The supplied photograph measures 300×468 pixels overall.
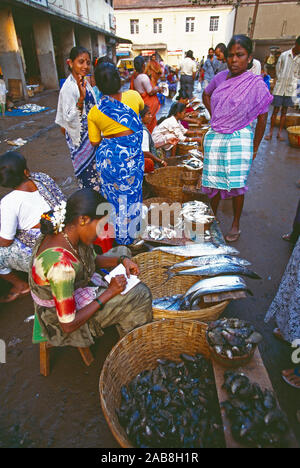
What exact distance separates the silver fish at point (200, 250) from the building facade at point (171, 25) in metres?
36.2

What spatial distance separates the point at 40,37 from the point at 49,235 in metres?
15.3

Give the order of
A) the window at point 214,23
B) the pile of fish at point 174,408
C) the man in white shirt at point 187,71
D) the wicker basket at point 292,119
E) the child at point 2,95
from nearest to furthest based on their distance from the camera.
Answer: the pile of fish at point 174,408 → the wicker basket at point 292,119 → the child at point 2,95 → the man in white shirt at point 187,71 → the window at point 214,23

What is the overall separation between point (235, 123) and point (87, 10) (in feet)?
64.7

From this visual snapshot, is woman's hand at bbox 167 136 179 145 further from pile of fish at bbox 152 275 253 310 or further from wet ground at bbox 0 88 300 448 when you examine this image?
pile of fish at bbox 152 275 253 310

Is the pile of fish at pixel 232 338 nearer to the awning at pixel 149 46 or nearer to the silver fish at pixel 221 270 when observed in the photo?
the silver fish at pixel 221 270

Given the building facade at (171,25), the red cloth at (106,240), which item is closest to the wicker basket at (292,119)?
the red cloth at (106,240)

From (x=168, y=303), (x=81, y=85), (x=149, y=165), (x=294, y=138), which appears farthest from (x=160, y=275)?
(x=294, y=138)

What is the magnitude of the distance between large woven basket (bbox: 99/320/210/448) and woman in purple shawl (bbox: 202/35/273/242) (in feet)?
6.22

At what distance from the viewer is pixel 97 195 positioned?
68.4 inches

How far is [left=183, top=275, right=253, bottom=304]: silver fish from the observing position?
220 cm

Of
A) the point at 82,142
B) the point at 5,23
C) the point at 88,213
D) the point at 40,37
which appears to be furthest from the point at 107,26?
the point at 88,213

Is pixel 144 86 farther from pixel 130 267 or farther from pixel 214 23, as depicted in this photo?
pixel 214 23

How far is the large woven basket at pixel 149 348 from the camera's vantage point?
5.94ft
